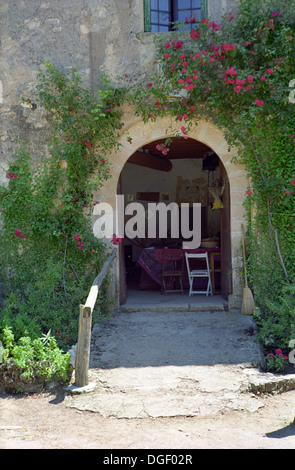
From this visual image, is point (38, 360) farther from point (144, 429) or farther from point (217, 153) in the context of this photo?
point (217, 153)

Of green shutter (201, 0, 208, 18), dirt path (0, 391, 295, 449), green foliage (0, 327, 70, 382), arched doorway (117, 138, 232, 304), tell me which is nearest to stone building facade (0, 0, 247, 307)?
green shutter (201, 0, 208, 18)

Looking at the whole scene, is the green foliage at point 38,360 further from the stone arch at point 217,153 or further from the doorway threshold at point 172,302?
the stone arch at point 217,153

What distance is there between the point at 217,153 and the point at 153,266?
8.25 ft

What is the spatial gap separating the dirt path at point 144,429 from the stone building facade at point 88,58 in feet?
8.99

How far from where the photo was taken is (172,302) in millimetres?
7156

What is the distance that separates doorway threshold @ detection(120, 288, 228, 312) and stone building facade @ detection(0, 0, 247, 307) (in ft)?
0.97

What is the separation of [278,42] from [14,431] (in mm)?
5360

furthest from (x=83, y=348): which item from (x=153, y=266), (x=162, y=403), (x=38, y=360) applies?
(x=153, y=266)

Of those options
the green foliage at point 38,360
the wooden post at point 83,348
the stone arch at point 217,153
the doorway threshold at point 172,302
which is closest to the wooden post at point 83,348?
the wooden post at point 83,348

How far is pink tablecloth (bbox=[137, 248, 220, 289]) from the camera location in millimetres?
8258

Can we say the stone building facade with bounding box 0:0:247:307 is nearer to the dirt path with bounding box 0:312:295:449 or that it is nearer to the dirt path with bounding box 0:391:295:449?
the dirt path with bounding box 0:312:295:449

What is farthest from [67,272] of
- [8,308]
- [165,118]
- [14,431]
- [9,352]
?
[14,431]

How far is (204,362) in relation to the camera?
5.03m
